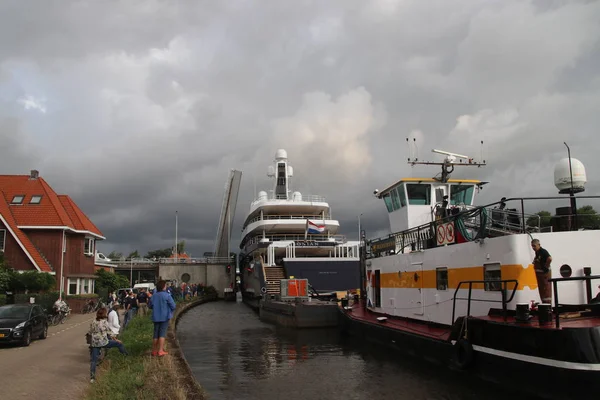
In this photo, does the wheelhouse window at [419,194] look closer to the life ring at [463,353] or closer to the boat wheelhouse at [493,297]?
the boat wheelhouse at [493,297]

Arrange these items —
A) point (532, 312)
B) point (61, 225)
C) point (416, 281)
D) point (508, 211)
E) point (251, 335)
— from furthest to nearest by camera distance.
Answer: point (61, 225)
point (251, 335)
point (416, 281)
point (508, 211)
point (532, 312)

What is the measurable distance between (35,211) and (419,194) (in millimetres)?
24812

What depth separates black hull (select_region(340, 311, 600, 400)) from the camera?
322 inches

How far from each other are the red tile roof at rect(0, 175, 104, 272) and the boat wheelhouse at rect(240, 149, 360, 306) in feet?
41.8

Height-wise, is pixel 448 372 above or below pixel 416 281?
below

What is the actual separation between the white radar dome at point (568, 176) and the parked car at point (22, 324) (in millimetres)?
15790

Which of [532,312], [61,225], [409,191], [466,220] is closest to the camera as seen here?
[532,312]

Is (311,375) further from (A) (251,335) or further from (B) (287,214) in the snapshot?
(B) (287,214)

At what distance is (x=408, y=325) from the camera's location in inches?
596

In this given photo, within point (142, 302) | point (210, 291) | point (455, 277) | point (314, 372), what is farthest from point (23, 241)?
point (210, 291)

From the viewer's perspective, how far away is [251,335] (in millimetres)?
22594

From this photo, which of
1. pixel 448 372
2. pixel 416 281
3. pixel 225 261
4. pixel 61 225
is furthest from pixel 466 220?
pixel 225 261

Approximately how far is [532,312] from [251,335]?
15.0 m

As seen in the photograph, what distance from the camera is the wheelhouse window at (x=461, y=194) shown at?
1959cm
